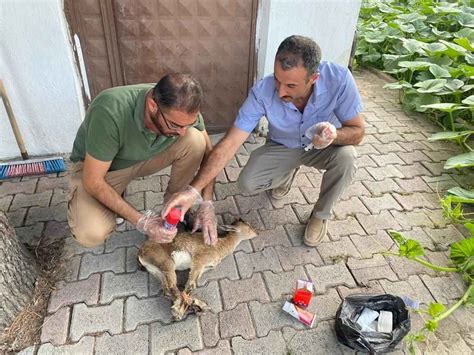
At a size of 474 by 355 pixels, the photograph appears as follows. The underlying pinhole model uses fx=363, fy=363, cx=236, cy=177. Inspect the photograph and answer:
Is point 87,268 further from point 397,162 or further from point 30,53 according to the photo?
point 397,162

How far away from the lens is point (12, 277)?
188 centimetres

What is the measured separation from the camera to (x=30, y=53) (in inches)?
106

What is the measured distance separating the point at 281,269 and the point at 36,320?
1.42 meters

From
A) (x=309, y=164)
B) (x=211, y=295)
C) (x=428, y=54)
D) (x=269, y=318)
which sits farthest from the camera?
(x=428, y=54)

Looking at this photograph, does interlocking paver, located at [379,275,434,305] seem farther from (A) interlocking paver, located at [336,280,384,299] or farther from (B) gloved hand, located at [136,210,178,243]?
(B) gloved hand, located at [136,210,178,243]

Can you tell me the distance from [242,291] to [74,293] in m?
0.98

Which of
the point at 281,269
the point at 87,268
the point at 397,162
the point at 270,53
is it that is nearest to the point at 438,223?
the point at 397,162

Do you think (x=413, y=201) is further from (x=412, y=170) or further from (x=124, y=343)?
Answer: (x=124, y=343)

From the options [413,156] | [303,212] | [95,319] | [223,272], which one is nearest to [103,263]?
[95,319]

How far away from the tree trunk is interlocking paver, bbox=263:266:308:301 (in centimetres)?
136

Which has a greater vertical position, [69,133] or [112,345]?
[69,133]

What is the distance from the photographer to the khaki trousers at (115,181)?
83.0 inches

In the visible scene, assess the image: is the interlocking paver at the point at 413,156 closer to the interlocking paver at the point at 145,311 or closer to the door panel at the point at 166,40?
the door panel at the point at 166,40

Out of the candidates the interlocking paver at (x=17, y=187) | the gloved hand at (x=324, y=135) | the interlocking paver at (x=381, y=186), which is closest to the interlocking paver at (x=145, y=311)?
the gloved hand at (x=324, y=135)
